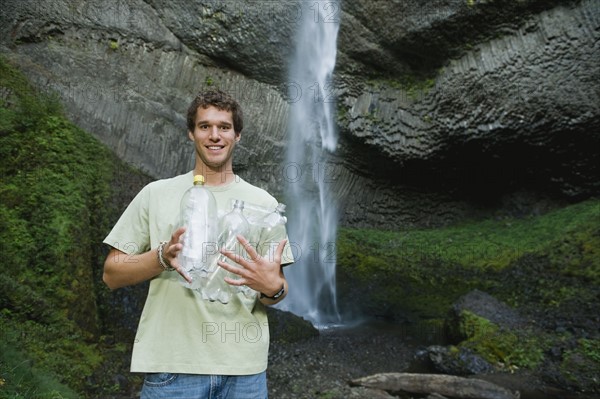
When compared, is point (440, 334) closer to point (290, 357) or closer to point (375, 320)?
point (375, 320)

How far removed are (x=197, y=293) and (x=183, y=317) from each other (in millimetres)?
114

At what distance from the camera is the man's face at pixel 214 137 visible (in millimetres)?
2055

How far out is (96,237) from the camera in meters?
6.39

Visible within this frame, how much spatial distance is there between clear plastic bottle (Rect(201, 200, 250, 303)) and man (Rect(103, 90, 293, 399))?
1.8 inches

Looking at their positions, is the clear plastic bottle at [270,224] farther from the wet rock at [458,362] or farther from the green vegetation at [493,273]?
the green vegetation at [493,273]

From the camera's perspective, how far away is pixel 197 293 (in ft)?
6.53

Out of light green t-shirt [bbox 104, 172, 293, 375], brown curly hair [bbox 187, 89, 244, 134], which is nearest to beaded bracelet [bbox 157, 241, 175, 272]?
light green t-shirt [bbox 104, 172, 293, 375]

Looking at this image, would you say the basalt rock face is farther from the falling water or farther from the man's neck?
the man's neck

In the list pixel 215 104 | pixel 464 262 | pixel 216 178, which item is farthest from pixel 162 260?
pixel 464 262

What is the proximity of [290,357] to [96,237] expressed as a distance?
3.04 metres

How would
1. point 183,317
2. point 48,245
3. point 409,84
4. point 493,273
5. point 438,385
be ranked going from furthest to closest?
point 409,84 < point 493,273 < point 438,385 < point 48,245 < point 183,317

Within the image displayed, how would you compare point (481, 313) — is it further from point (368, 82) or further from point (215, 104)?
point (215, 104)

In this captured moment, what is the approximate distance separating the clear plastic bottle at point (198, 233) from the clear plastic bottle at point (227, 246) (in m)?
0.04

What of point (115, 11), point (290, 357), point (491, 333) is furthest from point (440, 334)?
point (115, 11)
